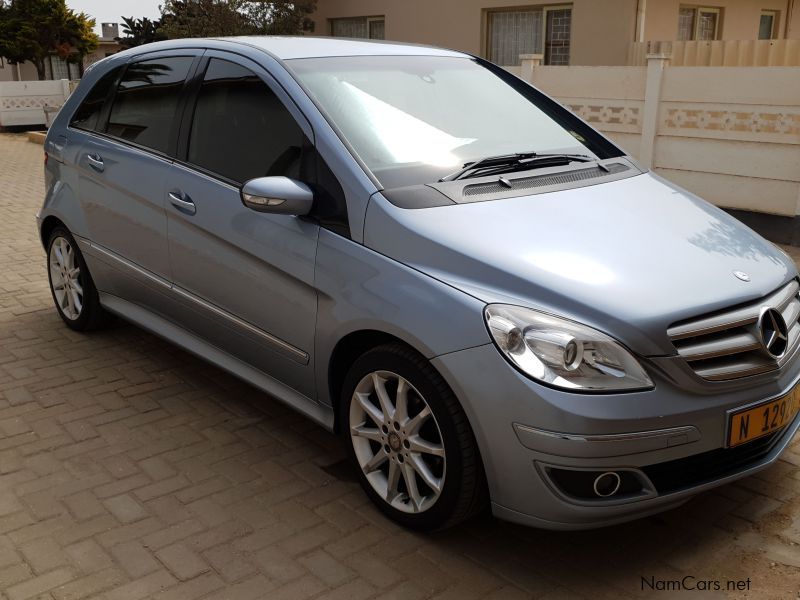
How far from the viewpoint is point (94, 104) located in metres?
5.08

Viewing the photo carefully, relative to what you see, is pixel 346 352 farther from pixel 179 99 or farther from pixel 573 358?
pixel 179 99

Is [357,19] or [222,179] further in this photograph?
[357,19]

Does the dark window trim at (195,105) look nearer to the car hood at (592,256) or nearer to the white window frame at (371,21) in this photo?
the car hood at (592,256)

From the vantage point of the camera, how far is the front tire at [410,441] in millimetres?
2924

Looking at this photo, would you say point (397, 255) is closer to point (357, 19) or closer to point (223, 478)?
point (223, 478)

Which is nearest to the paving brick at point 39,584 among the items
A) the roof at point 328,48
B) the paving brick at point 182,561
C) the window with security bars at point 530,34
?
the paving brick at point 182,561

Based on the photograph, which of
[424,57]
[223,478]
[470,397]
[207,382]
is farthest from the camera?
[207,382]

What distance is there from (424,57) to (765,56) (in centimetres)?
857

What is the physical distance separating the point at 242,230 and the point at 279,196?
44 cm

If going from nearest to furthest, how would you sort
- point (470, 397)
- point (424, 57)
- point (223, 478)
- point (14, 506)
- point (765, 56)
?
1. point (470, 397)
2. point (14, 506)
3. point (223, 478)
4. point (424, 57)
5. point (765, 56)

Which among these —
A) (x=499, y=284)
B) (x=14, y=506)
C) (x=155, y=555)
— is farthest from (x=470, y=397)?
(x=14, y=506)

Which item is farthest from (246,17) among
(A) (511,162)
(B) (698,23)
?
(A) (511,162)

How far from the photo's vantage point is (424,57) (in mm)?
4234

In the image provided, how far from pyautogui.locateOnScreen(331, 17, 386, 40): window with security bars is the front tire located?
555 inches
